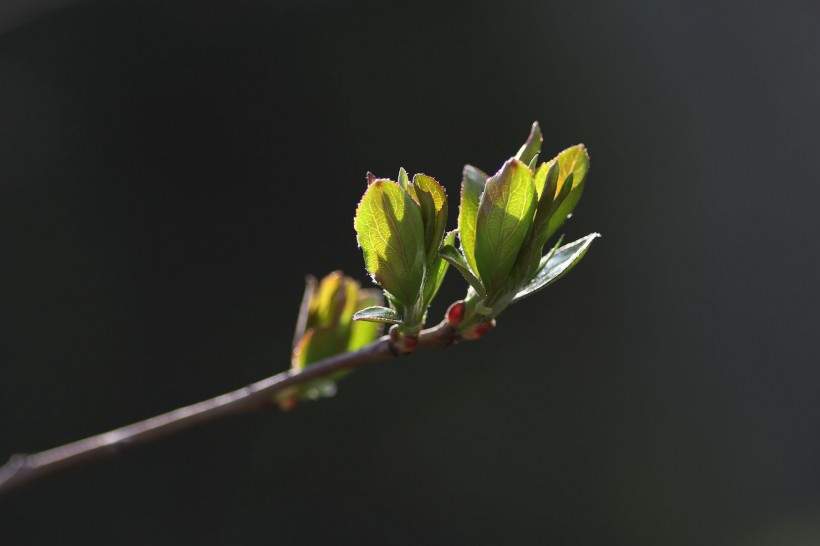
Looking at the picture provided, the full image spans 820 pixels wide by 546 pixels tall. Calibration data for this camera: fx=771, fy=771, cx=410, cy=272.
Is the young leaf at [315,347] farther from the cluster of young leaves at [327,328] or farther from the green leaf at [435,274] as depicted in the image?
the green leaf at [435,274]

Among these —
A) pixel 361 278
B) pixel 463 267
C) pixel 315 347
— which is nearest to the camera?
pixel 463 267

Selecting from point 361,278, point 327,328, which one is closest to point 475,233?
point 327,328

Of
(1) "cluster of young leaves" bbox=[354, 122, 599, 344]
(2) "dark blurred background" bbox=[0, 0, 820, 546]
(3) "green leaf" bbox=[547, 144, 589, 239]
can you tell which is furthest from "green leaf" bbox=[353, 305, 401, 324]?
(2) "dark blurred background" bbox=[0, 0, 820, 546]

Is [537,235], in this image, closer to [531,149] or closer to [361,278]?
[531,149]

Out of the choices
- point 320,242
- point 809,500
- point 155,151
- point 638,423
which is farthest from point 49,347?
point 809,500

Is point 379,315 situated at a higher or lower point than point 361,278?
lower

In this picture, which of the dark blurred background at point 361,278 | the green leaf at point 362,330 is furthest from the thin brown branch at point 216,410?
the dark blurred background at point 361,278

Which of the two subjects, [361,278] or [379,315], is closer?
[379,315]

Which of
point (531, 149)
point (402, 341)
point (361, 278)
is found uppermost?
point (361, 278)

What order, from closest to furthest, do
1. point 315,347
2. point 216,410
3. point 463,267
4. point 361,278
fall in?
1. point 463,267
2. point 216,410
3. point 315,347
4. point 361,278
